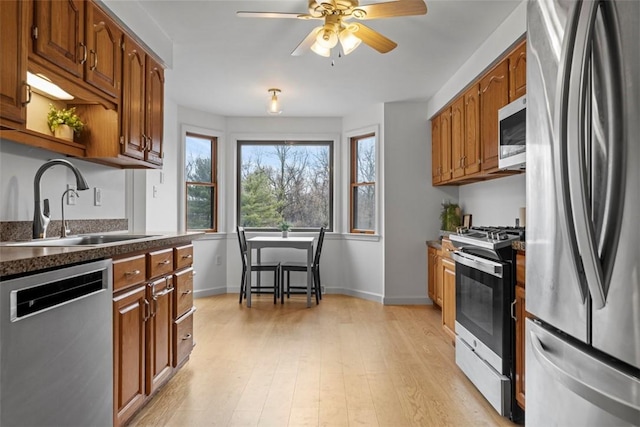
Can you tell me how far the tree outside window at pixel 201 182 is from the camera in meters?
5.38

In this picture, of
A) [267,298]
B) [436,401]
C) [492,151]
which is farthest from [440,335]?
[267,298]

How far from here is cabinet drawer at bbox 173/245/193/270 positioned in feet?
8.40

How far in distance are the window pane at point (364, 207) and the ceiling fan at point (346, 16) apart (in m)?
2.85

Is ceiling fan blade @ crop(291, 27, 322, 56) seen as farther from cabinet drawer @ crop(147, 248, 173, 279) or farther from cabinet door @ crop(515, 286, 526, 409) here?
cabinet door @ crop(515, 286, 526, 409)

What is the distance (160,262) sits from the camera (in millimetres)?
2314

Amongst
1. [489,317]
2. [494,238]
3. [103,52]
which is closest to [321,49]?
[103,52]

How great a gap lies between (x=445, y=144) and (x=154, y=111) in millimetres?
2929

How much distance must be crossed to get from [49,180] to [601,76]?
266 cm

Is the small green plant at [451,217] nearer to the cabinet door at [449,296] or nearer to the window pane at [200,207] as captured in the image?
the cabinet door at [449,296]

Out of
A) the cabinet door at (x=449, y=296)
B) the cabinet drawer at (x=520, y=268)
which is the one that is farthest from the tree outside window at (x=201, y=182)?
the cabinet drawer at (x=520, y=268)

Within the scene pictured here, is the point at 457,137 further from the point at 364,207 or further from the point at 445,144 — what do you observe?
the point at 364,207

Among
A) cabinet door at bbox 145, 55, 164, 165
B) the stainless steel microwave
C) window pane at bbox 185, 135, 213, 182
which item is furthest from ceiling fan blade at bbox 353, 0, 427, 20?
window pane at bbox 185, 135, 213, 182

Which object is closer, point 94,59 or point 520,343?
point 520,343

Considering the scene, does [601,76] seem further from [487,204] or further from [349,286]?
[349,286]
